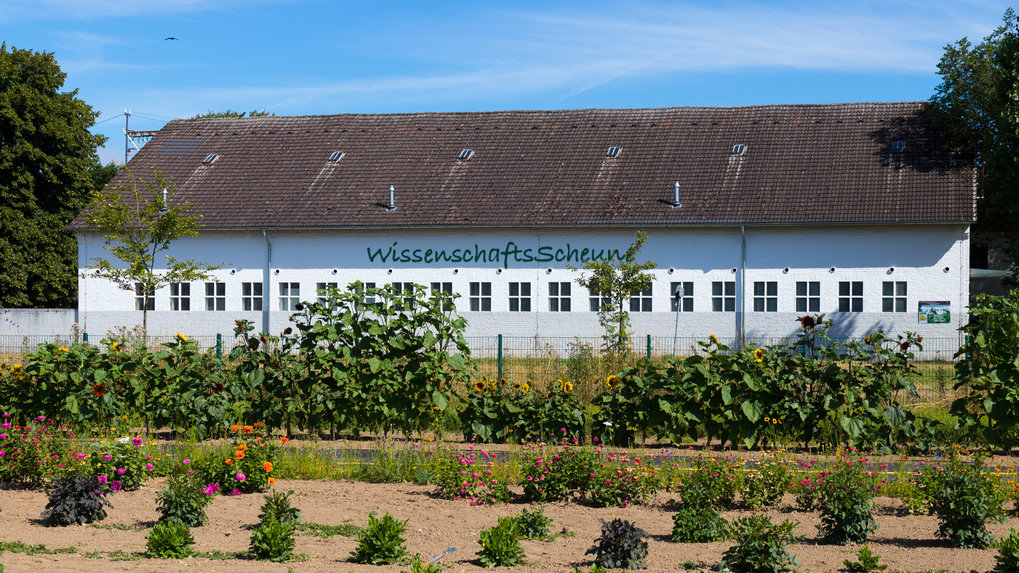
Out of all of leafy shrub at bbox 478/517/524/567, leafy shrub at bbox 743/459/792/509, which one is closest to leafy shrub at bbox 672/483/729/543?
leafy shrub at bbox 743/459/792/509

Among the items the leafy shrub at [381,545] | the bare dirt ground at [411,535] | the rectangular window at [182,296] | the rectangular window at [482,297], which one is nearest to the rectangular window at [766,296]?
the rectangular window at [482,297]

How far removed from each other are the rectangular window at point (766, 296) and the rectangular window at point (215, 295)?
1763cm

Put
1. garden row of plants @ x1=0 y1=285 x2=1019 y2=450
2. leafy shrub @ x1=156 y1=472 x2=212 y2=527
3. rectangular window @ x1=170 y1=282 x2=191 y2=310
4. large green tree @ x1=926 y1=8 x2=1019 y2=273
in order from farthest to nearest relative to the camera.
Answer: rectangular window @ x1=170 y1=282 x2=191 y2=310
large green tree @ x1=926 y1=8 x2=1019 y2=273
garden row of plants @ x1=0 y1=285 x2=1019 y2=450
leafy shrub @ x1=156 y1=472 x2=212 y2=527

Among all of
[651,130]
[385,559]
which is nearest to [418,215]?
[651,130]

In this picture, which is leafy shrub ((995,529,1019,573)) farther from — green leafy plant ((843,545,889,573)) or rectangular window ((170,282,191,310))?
rectangular window ((170,282,191,310))

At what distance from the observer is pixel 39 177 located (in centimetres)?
4109

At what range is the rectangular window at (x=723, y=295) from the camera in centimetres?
3109

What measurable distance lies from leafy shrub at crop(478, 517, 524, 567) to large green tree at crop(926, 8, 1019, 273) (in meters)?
26.7

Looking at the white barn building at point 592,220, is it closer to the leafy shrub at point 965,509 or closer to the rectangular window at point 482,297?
the rectangular window at point 482,297

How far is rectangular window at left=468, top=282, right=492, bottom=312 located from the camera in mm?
32625

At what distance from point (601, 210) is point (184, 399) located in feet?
70.0

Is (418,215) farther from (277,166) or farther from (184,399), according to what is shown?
(184,399)

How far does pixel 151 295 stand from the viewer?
3466 centimetres

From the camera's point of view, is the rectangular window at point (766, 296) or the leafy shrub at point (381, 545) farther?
the rectangular window at point (766, 296)
